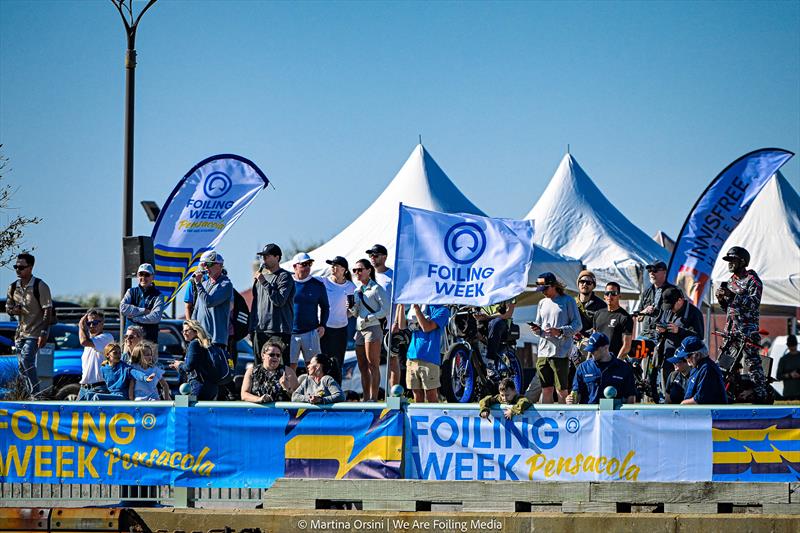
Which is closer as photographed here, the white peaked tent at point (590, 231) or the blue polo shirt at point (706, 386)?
the blue polo shirt at point (706, 386)

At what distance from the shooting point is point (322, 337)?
1267cm

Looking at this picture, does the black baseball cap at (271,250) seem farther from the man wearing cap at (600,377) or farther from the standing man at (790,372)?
the standing man at (790,372)

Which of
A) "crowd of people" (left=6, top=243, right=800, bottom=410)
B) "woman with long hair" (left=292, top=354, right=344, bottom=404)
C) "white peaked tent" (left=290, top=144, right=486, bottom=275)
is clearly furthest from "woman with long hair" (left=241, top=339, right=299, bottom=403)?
"white peaked tent" (left=290, top=144, right=486, bottom=275)

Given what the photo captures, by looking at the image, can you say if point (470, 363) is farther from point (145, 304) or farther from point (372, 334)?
point (145, 304)

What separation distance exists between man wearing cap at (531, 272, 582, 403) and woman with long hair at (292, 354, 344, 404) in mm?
2600

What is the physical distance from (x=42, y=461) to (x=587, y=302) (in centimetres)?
608

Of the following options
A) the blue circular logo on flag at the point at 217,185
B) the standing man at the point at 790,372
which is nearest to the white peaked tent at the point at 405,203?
the standing man at the point at 790,372

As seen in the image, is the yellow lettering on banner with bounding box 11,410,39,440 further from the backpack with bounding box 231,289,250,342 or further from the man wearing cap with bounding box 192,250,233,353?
the backpack with bounding box 231,289,250,342

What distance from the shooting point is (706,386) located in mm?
9953

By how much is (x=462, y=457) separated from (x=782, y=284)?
622 inches

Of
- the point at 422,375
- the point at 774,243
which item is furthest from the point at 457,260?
the point at 774,243

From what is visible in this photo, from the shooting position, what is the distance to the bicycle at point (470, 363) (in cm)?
1198

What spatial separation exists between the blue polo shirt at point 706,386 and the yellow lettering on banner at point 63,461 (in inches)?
213

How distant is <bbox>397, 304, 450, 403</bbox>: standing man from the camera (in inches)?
463
